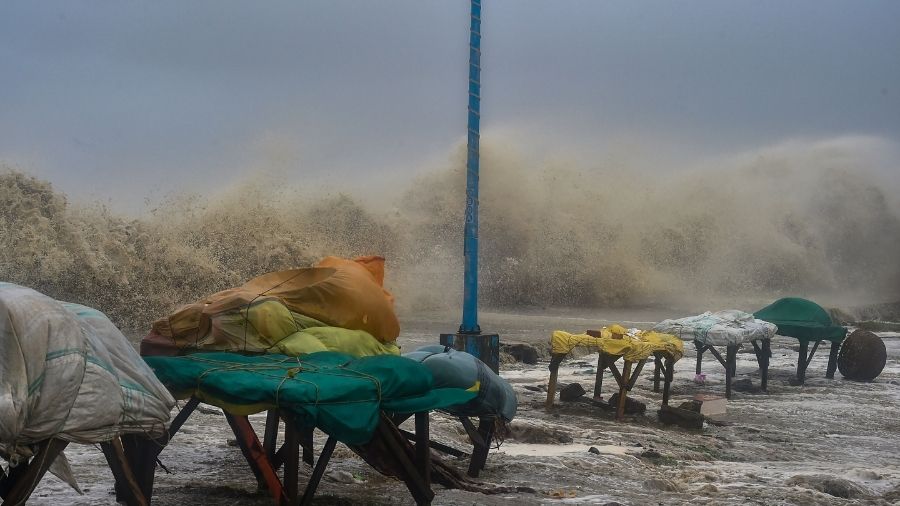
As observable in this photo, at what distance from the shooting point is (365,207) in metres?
31.9

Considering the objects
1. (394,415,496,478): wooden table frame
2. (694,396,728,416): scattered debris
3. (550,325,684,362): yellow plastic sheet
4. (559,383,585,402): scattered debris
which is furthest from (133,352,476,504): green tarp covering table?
(694,396,728,416): scattered debris

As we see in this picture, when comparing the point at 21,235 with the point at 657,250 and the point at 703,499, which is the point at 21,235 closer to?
the point at 703,499

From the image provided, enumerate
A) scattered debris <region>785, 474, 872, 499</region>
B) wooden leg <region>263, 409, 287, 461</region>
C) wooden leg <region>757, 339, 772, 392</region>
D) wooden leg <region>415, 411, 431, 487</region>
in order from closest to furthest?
1. wooden leg <region>415, 411, 431, 487</region>
2. wooden leg <region>263, 409, 287, 461</region>
3. scattered debris <region>785, 474, 872, 499</region>
4. wooden leg <region>757, 339, 772, 392</region>

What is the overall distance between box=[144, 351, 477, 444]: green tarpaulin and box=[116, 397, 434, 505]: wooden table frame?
181mm

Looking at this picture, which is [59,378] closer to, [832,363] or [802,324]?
[802,324]

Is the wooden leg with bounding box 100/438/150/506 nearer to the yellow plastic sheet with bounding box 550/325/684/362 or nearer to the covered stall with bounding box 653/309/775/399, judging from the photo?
the yellow plastic sheet with bounding box 550/325/684/362

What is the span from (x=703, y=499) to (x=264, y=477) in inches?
120

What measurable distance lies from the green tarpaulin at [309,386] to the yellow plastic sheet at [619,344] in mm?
5256

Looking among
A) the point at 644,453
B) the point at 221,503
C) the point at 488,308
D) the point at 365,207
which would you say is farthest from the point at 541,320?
the point at 221,503

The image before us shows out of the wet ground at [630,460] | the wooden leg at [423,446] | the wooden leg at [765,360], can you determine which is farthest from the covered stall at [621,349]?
the wooden leg at [423,446]

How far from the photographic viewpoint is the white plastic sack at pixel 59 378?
3066 millimetres

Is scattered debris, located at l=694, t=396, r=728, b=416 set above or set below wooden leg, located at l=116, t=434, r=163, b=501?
below

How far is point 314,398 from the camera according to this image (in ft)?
13.4

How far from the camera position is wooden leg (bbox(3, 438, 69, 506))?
3.18 metres
